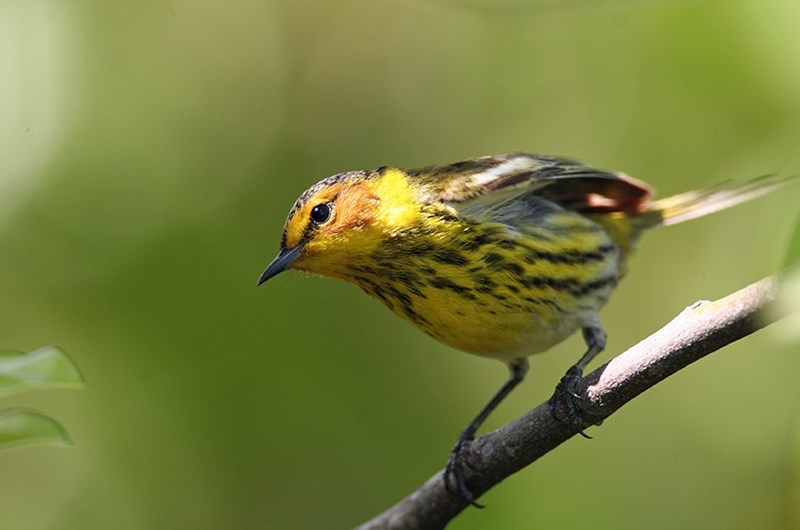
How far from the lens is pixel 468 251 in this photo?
4.48 meters

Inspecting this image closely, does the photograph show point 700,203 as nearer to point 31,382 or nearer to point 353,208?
point 353,208

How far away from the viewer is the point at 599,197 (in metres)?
5.30

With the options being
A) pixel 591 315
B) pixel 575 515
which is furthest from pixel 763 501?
pixel 591 315

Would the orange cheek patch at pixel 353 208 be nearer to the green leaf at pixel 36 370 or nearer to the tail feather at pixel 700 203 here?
the tail feather at pixel 700 203

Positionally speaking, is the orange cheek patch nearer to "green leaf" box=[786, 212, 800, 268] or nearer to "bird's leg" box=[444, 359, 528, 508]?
"bird's leg" box=[444, 359, 528, 508]

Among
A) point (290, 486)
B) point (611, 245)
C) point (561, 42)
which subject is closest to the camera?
point (611, 245)

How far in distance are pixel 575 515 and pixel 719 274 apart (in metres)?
2.05

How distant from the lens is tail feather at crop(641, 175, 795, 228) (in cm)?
518

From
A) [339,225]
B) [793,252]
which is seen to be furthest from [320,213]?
[793,252]

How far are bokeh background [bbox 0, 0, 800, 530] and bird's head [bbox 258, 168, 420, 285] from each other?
1768 mm

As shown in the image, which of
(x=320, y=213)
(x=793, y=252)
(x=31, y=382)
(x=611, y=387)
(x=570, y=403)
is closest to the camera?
(x=793, y=252)

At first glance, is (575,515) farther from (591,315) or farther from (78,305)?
(78,305)

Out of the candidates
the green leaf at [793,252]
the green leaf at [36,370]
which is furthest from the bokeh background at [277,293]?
the green leaf at [793,252]

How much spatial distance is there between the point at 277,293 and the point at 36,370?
13.7 feet
